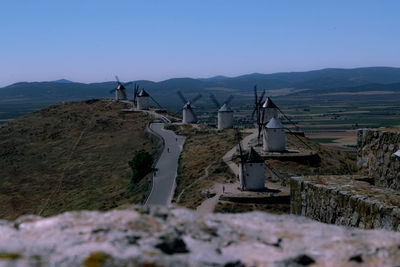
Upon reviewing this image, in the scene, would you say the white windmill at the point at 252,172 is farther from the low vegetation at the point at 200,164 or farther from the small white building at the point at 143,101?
the small white building at the point at 143,101

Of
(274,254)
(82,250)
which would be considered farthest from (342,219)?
(82,250)

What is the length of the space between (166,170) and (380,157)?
2812 cm

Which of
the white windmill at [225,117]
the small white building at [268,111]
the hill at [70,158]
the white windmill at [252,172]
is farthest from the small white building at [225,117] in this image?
the white windmill at [252,172]

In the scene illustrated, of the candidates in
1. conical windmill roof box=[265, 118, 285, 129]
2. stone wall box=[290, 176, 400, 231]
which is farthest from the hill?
stone wall box=[290, 176, 400, 231]

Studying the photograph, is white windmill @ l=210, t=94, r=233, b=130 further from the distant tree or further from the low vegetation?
the distant tree

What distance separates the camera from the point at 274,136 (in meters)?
32.1

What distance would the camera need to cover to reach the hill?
117ft

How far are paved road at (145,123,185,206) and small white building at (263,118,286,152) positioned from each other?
6.97 m

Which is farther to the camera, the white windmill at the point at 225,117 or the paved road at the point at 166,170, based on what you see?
the white windmill at the point at 225,117

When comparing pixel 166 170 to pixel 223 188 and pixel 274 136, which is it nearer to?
pixel 274 136

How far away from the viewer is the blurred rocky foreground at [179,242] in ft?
10.6

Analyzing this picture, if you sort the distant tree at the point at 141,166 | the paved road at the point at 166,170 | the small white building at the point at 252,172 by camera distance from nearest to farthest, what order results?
1. the small white building at the point at 252,172
2. the paved road at the point at 166,170
3. the distant tree at the point at 141,166

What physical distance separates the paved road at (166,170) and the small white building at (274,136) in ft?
22.9

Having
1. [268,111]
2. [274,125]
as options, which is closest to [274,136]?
[274,125]
